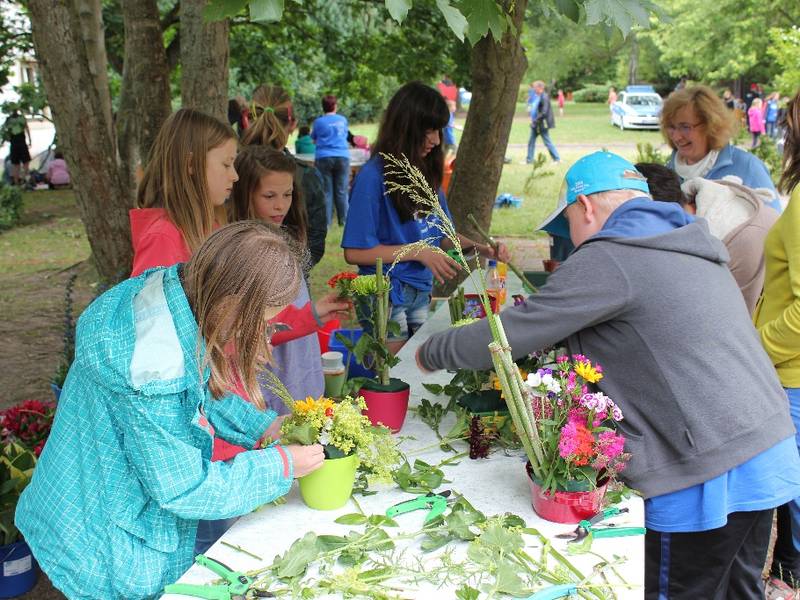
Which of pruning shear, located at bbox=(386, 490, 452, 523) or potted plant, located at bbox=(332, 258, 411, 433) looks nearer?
pruning shear, located at bbox=(386, 490, 452, 523)

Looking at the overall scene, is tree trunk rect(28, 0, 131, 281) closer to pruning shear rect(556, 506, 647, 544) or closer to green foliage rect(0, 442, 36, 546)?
green foliage rect(0, 442, 36, 546)

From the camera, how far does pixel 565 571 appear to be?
1.61m

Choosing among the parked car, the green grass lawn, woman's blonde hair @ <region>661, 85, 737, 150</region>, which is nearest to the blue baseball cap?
woman's blonde hair @ <region>661, 85, 737, 150</region>

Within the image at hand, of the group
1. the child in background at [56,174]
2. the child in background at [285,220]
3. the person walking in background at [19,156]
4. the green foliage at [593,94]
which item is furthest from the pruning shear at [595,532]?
the green foliage at [593,94]

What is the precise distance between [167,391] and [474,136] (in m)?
4.67

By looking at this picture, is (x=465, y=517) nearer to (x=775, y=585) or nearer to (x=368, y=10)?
(x=775, y=585)

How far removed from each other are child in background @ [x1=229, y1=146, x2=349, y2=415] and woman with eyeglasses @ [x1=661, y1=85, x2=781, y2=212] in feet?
6.27

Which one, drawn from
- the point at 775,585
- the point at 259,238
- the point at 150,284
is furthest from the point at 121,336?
the point at 775,585

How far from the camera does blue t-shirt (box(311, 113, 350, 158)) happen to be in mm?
10062

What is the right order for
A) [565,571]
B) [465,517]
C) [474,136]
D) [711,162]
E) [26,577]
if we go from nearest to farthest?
[565,571] → [465,517] → [26,577] → [711,162] → [474,136]

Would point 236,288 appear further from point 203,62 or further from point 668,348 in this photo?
point 203,62

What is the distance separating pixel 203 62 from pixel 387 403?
10.5ft

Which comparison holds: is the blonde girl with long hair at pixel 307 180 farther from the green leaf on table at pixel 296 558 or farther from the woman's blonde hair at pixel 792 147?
the green leaf on table at pixel 296 558

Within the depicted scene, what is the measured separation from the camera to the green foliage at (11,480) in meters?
2.78
